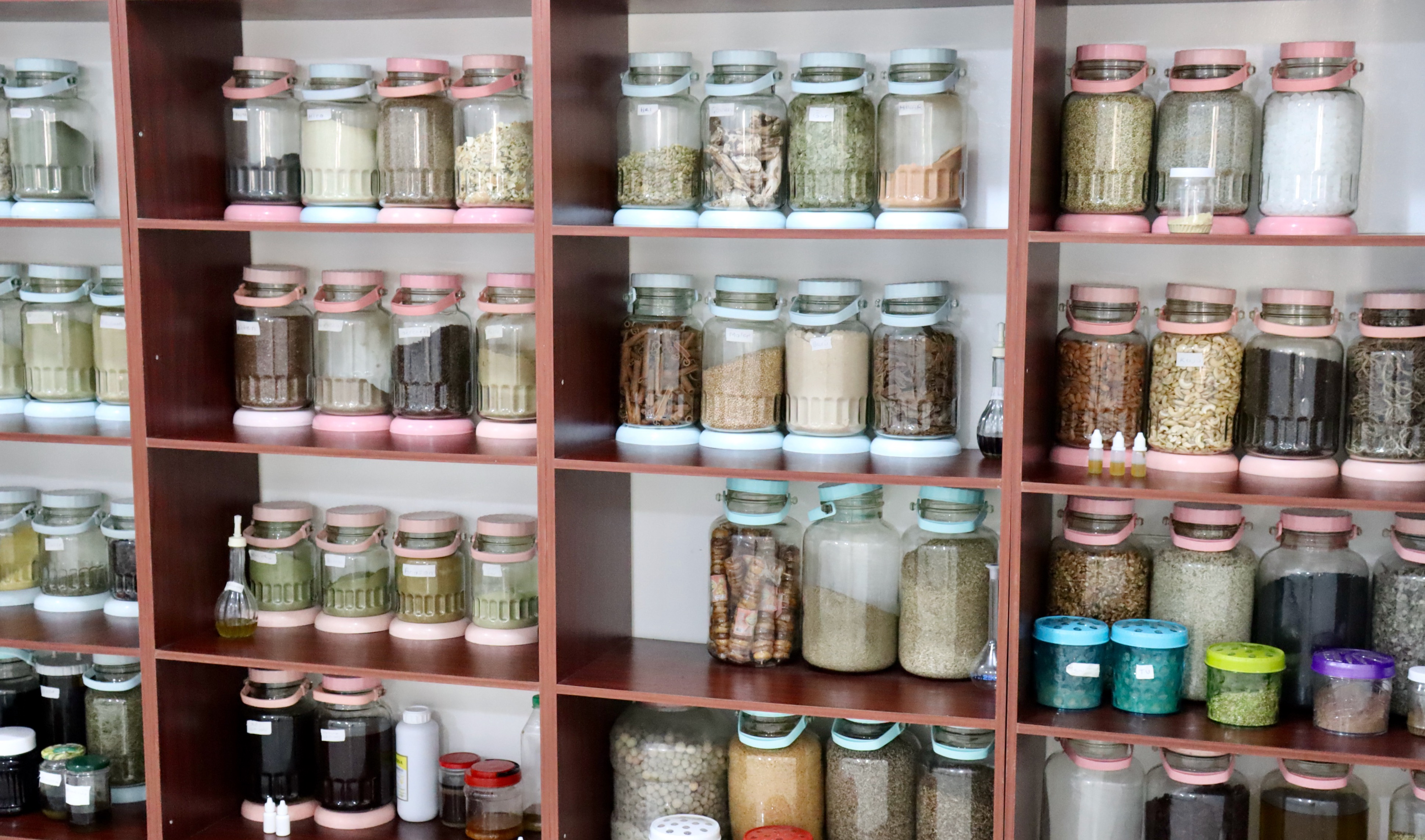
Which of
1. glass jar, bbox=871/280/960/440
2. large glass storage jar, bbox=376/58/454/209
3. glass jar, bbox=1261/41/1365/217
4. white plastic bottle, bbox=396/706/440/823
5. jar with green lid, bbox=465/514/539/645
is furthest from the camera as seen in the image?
white plastic bottle, bbox=396/706/440/823

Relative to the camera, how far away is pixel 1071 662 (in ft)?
7.13

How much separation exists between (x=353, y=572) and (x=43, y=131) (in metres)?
0.97

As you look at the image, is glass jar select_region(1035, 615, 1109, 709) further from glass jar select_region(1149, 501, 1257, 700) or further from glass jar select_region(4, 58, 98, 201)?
glass jar select_region(4, 58, 98, 201)

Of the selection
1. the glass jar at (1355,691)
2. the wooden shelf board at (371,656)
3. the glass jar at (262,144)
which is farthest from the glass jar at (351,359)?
the glass jar at (1355,691)

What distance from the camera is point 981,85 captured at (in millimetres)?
2357

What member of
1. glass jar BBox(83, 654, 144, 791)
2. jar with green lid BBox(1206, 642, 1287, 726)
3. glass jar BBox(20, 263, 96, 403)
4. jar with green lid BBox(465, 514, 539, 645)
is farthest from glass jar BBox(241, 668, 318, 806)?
jar with green lid BBox(1206, 642, 1287, 726)

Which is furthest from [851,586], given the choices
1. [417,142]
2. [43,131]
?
[43,131]

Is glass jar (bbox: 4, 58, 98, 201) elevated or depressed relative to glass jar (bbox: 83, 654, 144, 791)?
elevated

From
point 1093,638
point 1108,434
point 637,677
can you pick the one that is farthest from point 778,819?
point 1108,434

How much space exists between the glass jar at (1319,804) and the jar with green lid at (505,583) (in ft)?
4.16

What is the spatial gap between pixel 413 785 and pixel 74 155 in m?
1.32

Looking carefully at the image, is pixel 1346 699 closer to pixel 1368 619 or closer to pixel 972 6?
pixel 1368 619

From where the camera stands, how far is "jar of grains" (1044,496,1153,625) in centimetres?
225

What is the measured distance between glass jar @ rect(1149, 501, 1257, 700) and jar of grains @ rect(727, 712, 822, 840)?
625 mm
